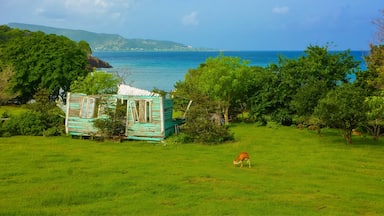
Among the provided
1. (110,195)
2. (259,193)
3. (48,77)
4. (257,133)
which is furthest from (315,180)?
(48,77)

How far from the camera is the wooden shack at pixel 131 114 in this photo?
2136 centimetres

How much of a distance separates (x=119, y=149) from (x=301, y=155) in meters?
8.03

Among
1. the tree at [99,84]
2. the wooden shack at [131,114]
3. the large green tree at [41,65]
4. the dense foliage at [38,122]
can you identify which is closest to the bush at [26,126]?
the dense foliage at [38,122]

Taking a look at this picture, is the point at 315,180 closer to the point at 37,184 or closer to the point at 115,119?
the point at 37,184

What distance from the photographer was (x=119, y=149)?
19.3m

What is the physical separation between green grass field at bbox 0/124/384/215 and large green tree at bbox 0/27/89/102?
1454 cm

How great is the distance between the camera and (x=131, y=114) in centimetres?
2166

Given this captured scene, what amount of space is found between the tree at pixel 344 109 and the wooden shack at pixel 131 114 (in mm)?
7507

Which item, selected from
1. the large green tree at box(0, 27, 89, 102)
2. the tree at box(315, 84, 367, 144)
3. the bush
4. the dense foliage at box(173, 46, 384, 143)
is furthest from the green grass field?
the large green tree at box(0, 27, 89, 102)

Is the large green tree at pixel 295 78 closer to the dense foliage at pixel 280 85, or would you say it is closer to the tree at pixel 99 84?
the dense foliage at pixel 280 85

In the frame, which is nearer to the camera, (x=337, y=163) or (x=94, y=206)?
(x=94, y=206)

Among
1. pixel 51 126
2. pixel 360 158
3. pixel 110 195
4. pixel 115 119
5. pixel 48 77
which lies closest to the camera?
pixel 110 195

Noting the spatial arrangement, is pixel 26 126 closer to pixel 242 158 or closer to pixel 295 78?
pixel 242 158

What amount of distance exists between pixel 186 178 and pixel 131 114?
9.29 m
